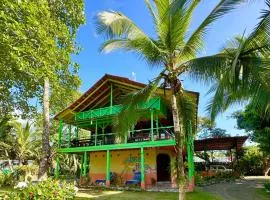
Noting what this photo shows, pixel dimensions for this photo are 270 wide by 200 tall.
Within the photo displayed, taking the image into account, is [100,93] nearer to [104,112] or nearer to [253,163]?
[104,112]

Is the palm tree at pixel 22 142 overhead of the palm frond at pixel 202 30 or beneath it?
beneath

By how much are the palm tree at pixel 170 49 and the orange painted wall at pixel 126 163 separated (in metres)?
9.59

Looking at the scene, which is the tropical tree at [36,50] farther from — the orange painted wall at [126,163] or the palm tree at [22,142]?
the palm tree at [22,142]

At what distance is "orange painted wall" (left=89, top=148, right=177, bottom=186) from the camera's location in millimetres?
21703

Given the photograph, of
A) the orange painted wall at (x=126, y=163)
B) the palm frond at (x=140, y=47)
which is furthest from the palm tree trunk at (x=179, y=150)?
the orange painted wall at (x=126, y=163)

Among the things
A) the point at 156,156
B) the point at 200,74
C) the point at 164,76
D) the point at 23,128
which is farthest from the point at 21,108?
the point at 23,128

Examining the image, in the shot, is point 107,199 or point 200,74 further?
point 107,199

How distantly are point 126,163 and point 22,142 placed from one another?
55.5ft

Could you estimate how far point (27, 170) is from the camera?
84.5 feet

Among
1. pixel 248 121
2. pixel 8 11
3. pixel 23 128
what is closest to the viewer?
pixel 8 11

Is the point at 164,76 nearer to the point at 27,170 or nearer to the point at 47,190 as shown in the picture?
the point at 47,190

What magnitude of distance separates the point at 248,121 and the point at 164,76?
9547 millimetres

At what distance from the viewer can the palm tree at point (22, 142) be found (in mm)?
34406

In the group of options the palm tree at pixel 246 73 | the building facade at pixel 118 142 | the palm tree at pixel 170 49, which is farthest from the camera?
the building facade at pixel 118 142
